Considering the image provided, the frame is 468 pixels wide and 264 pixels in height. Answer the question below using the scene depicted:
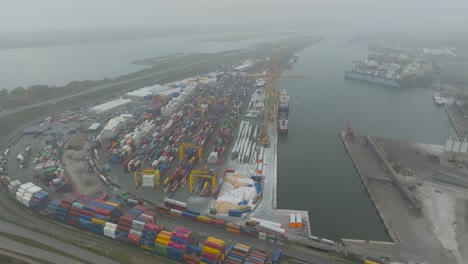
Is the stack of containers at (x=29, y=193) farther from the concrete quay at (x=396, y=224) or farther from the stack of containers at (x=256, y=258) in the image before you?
the concrete quay at (x=396, y=224)

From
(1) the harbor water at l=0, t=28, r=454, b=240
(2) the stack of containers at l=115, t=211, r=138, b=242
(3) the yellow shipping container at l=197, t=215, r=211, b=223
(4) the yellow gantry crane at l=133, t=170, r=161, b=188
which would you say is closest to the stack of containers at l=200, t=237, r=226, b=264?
(3) the yellow shipping container at l=197, t=215, r=211, b=223

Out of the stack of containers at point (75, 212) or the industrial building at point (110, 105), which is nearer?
the stack of containers at point (75, 212)

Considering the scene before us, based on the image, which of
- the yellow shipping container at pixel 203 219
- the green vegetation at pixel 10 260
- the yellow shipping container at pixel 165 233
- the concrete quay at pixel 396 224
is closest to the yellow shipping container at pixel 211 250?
the yellow shipping container at pixel 165 233

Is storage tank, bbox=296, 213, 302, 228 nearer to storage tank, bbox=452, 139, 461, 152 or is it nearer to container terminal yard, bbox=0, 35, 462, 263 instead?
container terminal yard, bbox=0, 35, 462, 263

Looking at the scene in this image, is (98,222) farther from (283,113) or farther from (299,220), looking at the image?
(283,113)

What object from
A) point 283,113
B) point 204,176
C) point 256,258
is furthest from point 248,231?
point 283,113
